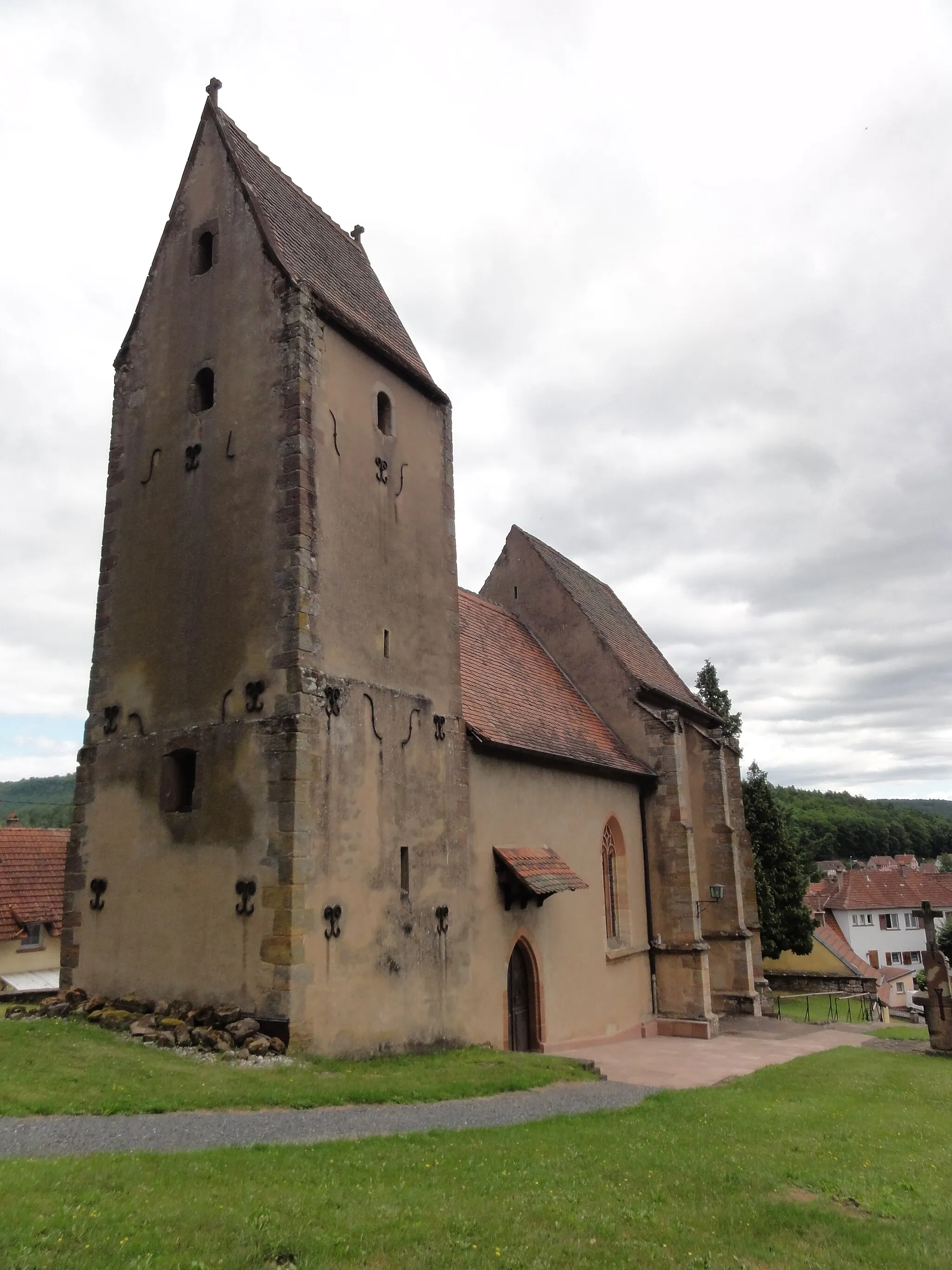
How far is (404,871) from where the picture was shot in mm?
14055

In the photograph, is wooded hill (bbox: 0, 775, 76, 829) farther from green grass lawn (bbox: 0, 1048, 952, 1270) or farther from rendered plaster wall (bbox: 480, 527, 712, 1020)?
green grass lawn (bbox: 0, 1048, 952, 1270)

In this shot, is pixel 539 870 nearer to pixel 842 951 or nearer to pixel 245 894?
pixel 245 894

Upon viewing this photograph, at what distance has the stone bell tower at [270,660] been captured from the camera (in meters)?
12.4

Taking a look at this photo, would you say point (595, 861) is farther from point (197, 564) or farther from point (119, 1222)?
point (119, 1222)

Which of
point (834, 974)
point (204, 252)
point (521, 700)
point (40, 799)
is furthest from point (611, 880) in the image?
point (40, 799)

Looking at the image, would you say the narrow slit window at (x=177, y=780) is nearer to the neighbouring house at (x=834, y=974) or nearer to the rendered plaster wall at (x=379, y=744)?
the rendered plaster wall at (x=379, y=744)

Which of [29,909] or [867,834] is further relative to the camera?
[867,834]

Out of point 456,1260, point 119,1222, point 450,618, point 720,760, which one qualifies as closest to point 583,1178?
point 456,1260

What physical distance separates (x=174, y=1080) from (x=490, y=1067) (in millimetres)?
4745

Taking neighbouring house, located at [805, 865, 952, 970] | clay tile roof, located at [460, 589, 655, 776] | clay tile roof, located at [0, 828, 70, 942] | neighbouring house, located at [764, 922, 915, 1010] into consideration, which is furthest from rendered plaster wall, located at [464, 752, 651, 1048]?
neighbouring house, located at [805, 865, 952, 970]

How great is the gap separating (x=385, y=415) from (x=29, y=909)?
19318mm

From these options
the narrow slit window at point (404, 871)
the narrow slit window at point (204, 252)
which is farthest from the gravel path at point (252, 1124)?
the narrow slit window at point (204, 252)

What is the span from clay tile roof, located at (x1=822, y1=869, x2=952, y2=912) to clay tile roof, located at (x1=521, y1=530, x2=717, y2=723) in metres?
52.6

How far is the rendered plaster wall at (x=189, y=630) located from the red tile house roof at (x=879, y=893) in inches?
2622
